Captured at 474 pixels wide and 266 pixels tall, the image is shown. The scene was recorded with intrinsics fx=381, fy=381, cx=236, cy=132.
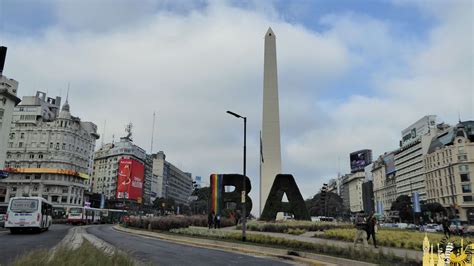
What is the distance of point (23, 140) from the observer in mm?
105812

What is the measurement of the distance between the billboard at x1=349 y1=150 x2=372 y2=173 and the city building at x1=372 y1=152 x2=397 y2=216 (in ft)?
45.1

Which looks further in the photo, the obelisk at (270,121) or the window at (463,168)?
the window at (463,168)

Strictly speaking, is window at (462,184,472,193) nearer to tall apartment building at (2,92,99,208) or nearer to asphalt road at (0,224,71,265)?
asphalt road at (0,224,71,265)

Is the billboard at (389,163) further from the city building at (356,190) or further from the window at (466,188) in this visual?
the window at (466,188)

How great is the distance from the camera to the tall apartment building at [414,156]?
11612cm

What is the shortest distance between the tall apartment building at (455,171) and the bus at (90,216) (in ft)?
248

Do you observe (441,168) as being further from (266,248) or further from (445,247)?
(445,247)

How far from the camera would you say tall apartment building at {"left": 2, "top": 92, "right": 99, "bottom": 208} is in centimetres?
10000

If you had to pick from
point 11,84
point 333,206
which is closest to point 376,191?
point 333,206

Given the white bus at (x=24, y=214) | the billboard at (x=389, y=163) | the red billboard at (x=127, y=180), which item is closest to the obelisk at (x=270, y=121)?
the white bus at (x=24, y=214)

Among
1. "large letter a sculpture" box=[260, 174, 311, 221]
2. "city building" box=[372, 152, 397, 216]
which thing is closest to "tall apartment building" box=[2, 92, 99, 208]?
"large letter a sculpture" box=[260, 174, 311, 221]

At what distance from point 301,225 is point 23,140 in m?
97.8

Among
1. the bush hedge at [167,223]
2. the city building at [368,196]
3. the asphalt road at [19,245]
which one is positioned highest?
the city building at [368,196]

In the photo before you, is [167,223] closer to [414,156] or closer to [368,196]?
[368,196]
